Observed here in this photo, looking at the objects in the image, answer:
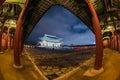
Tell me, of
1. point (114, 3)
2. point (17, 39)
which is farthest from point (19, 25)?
point (114, 3)

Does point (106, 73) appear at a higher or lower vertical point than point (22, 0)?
lower

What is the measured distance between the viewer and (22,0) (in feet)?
86.3

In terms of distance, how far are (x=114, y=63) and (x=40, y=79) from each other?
620 cm

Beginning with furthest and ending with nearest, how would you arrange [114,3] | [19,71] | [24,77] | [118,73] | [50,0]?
[50,0]
[114,3]
[19,71]
[24,77]
[118,73]

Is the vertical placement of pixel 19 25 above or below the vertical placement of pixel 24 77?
above

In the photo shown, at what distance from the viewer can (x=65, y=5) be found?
87.1ft

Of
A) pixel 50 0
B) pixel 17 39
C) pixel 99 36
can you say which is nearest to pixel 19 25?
pixel 17 39

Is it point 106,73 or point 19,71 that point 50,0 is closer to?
point 19,71

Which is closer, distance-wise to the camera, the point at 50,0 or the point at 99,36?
the point at 99,36

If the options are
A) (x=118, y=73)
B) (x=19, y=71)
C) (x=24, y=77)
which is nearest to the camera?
(x=118, y=73)

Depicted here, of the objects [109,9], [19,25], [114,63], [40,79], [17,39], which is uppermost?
[109,9]

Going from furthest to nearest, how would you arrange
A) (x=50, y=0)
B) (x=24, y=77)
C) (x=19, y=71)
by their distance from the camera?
(x=50, y=0), (x=19, y=71), (x=24, y=77)

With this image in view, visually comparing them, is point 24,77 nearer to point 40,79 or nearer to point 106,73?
point 40,79

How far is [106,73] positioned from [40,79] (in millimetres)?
4987
